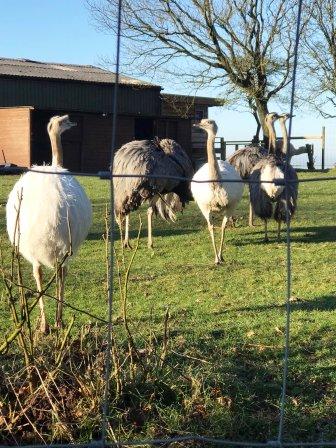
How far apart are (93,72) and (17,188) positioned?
90.5 ft

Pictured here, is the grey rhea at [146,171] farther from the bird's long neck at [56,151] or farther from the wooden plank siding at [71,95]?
the wooden plank siding at [71,95]

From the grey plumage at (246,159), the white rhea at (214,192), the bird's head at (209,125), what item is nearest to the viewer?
the white rhea at (214,192)

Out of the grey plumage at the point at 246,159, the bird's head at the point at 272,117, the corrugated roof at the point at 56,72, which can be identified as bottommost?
the grey plumage at the point at 246,159

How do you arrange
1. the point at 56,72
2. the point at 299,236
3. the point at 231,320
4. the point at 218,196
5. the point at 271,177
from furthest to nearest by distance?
the point at 56,72
the point at 299,236
the point at 271,177
the point at 218,196
the point at 231,320

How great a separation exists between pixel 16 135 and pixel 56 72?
5272mm

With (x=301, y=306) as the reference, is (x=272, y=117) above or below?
above

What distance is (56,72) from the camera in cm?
3002

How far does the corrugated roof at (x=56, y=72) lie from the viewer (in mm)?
28547

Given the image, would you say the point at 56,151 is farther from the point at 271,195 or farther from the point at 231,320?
the point at 271,195

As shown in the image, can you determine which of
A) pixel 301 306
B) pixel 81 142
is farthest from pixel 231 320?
pixel 81 142

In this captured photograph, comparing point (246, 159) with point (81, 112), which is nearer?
point (246, 159)

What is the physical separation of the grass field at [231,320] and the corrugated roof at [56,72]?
1830 centimetres

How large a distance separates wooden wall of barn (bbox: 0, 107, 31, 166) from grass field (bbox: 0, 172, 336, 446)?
14.4 metres

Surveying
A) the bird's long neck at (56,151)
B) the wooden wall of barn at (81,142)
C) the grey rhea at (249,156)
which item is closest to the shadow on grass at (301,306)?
the bird's long neck at (56,151)
